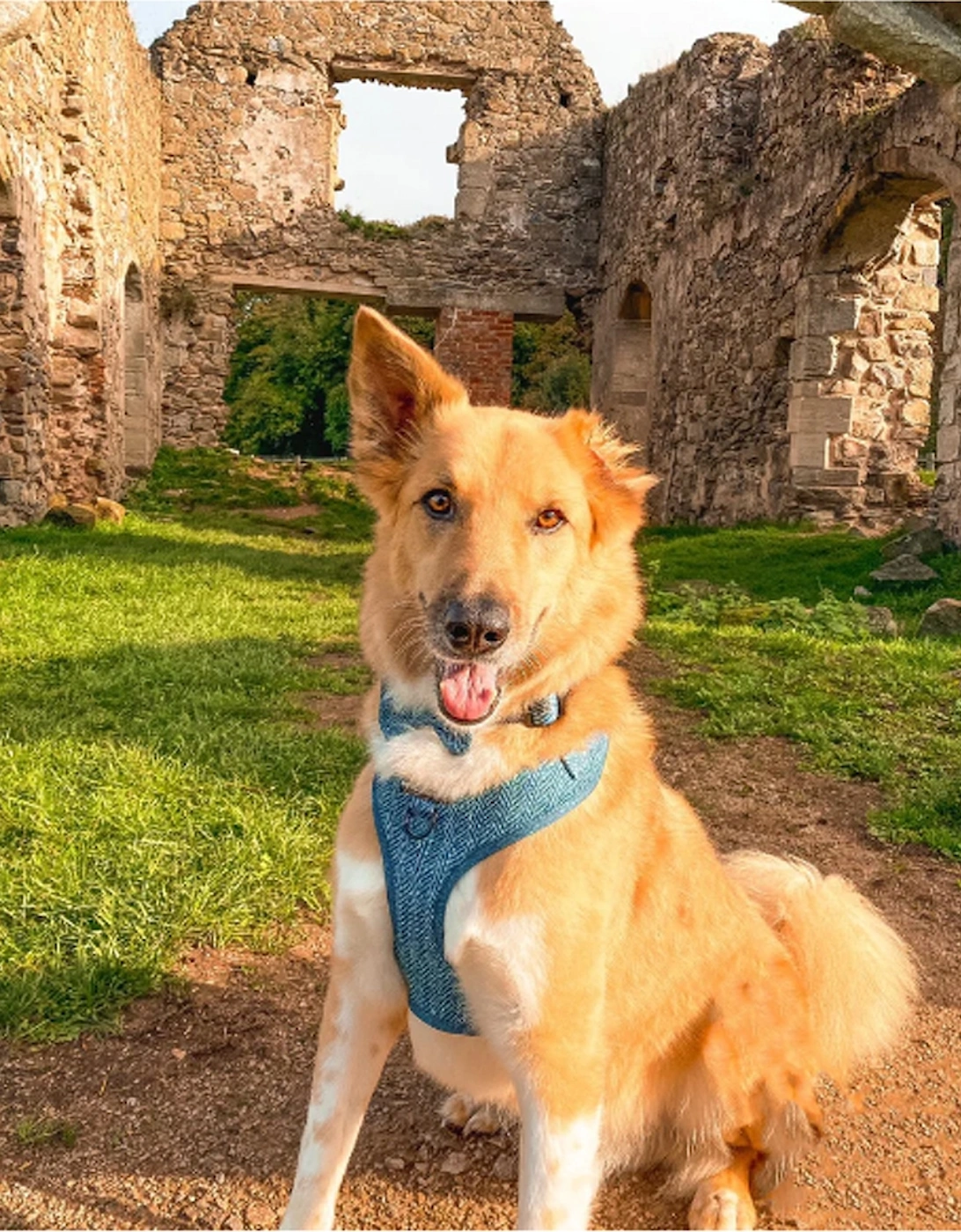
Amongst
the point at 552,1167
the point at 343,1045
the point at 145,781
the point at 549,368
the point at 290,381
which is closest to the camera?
the point at 552,1167

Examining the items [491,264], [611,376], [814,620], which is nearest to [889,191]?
[814,620]

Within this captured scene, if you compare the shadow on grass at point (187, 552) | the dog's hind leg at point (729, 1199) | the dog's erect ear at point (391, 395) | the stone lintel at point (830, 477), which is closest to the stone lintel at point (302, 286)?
the shadow on grass at point (187, 552)

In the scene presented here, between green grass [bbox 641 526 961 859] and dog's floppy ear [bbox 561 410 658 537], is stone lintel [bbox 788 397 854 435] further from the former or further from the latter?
dog's floppy ear [bbox 561 410 658 537]

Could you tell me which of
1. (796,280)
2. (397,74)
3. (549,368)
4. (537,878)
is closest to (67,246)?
(796,280)

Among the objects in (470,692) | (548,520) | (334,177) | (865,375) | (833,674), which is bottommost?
(833,674)

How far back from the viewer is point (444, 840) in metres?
1.97

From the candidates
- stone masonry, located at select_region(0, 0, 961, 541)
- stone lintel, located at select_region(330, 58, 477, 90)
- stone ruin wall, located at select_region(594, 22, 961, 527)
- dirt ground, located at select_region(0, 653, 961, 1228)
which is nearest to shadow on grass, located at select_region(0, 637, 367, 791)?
dirt ground, located at select_region(0, 653, 961, 1228)

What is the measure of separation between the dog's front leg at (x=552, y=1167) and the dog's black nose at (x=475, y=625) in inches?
32.7

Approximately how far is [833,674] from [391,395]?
4.63 metres

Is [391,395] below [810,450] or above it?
below

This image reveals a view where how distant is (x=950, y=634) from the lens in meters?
7.14

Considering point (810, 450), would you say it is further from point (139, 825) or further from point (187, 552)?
point (139, 825)

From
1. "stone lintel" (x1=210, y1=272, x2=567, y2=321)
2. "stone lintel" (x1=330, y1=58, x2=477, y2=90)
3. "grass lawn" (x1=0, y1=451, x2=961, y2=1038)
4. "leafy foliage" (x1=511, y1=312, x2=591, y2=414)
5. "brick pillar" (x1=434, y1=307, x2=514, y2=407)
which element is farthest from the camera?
"leafy foliage" (x1=511, y1=312, x2=591, y2=414)

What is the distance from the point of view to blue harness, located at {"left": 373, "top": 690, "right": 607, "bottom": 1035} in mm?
1955
